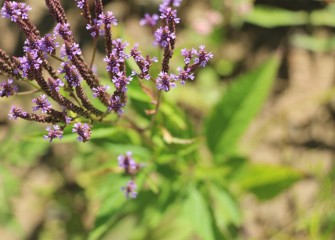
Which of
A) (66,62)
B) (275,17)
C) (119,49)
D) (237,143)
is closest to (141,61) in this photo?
(119,49)

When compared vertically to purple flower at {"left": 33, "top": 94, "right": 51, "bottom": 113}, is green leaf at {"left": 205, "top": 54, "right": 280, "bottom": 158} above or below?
above

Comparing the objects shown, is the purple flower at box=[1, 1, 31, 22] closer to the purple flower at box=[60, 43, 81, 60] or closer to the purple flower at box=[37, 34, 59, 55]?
the purple flower at box=[37, 34, 59, 55]

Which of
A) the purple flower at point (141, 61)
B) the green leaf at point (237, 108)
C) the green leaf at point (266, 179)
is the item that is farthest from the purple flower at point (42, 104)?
the green leaf at point (266, 179)

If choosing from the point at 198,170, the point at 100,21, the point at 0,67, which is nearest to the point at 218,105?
the point at 198,170

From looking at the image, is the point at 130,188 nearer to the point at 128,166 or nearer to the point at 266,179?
the point at 128,166

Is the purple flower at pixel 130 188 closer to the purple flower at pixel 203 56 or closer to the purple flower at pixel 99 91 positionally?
the purple flower at pixel 99 91

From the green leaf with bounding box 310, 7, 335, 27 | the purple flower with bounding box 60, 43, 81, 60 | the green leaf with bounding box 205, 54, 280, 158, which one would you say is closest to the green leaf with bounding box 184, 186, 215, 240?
the green leaf with bounding box 205, 54, 280, 158

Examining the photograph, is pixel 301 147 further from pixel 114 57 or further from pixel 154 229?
pixel 114 57
